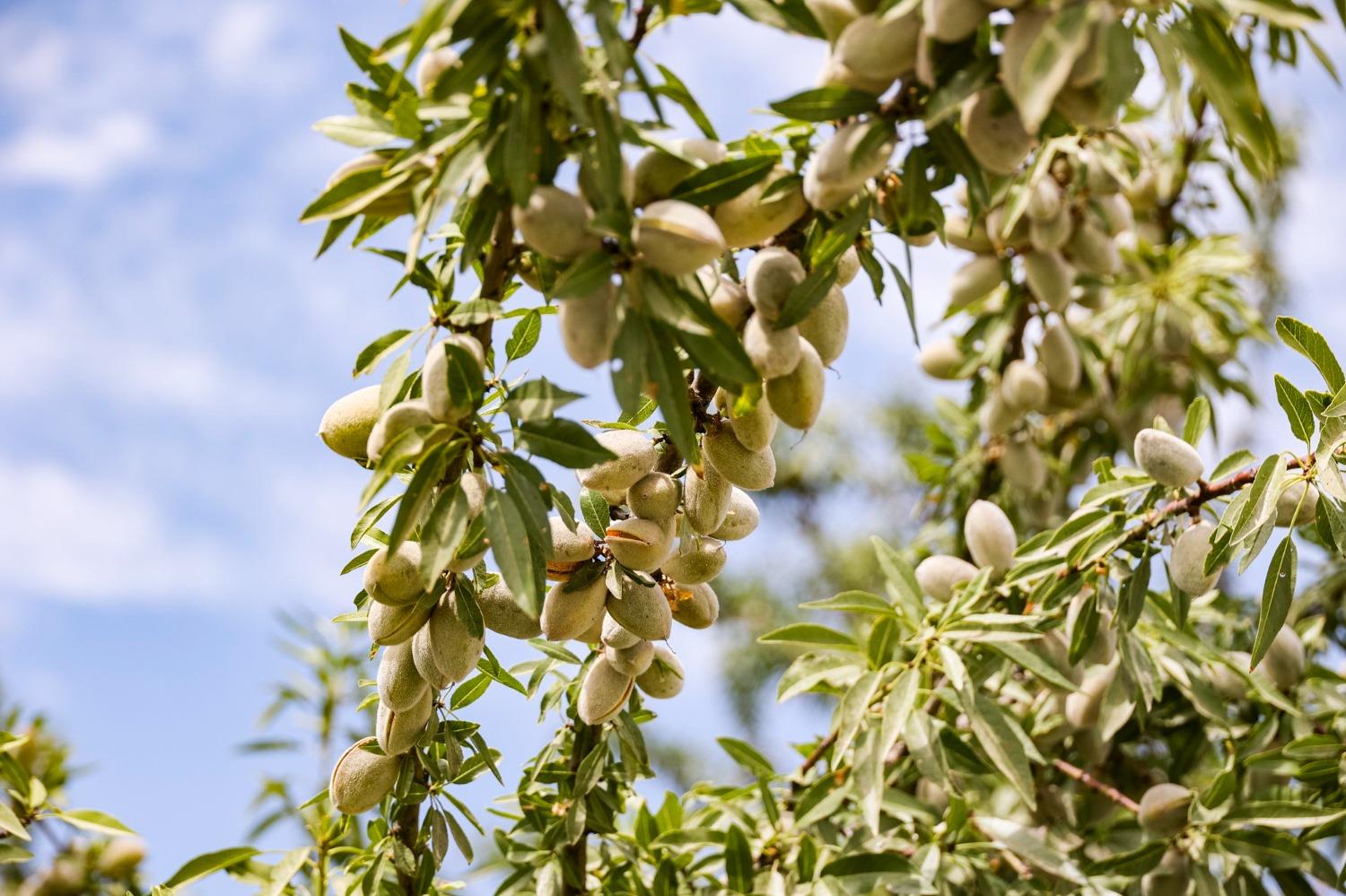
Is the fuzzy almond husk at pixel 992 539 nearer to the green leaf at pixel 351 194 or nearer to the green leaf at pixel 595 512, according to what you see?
the green leaf at pixel 595 512

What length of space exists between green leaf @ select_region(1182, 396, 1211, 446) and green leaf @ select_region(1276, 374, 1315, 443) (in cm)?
26

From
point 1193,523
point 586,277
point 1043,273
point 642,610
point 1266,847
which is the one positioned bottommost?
point 1266,847

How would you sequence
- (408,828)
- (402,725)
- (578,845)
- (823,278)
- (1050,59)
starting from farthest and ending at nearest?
(578,845), (408,828), (402,725), (823,278), (1050,59)

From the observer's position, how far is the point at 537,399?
3.11 ft

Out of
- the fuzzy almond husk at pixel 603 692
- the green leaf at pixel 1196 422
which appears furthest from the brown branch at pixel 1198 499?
the fuzzy almond husk at pixel 603 692

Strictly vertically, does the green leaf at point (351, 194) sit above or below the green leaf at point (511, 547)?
above

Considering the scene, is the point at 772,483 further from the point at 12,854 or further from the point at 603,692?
the point at 12,854

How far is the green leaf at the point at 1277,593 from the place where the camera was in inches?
47.5

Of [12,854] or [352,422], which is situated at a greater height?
[352,422]

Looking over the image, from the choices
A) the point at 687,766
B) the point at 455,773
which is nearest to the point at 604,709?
the point at 455,773

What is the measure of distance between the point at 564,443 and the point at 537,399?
0.15 feet

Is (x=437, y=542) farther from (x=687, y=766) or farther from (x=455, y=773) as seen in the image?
(x=687, y=766)

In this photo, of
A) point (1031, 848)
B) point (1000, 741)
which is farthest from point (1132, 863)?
point (1000, 741)

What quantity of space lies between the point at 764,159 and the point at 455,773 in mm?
782
